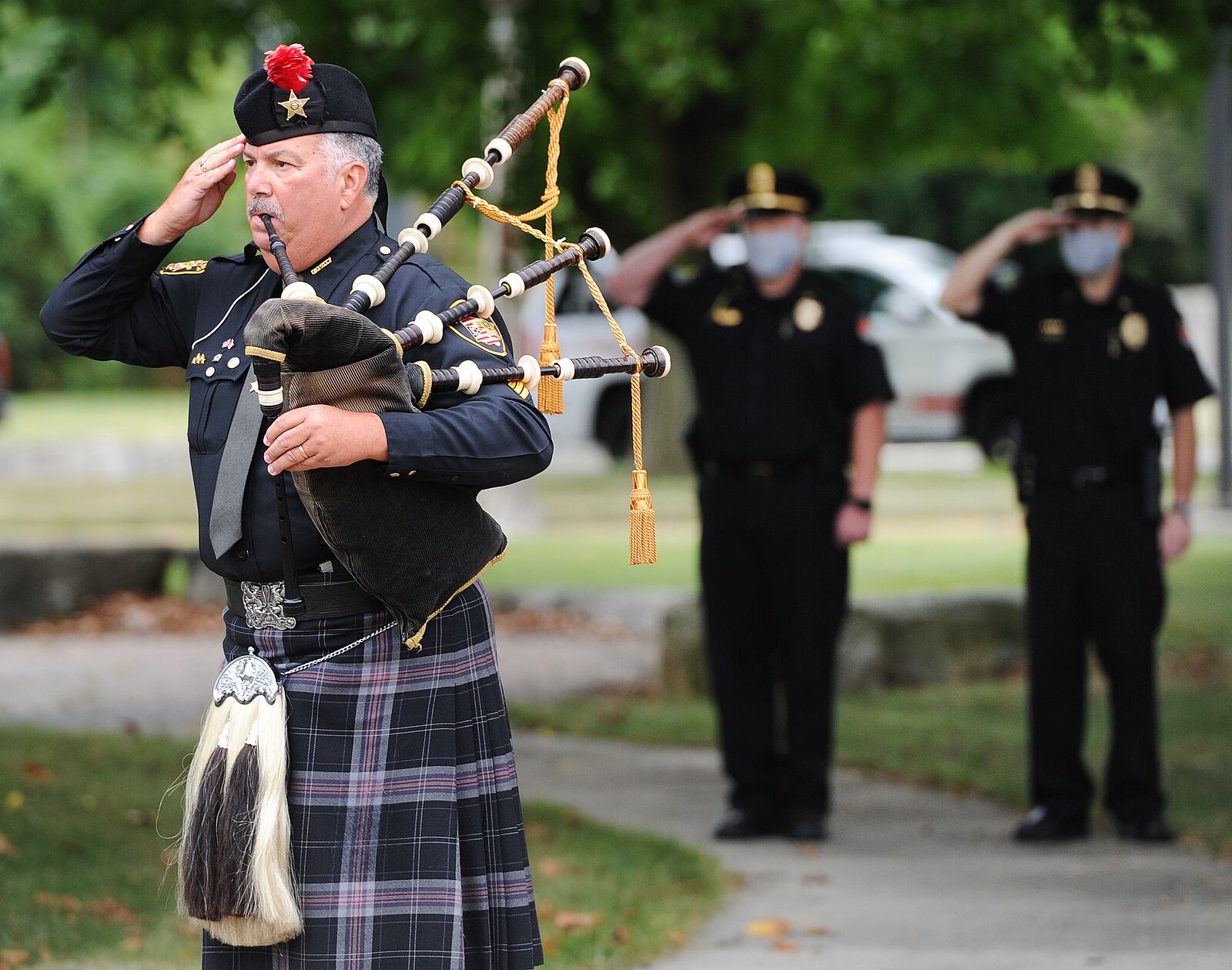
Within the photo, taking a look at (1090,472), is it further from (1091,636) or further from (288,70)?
(288,70)

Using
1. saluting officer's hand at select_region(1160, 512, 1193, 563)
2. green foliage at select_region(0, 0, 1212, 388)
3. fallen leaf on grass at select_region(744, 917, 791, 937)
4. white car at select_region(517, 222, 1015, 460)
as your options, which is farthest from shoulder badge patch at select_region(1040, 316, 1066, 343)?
white car at select_region(517, 222, 1015, 460)

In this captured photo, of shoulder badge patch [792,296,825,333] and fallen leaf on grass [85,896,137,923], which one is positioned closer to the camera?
fallen leaf on grass [85,896,137,923]

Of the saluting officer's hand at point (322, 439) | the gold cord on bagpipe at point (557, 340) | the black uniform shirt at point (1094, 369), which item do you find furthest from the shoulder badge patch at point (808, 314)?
the saluting officer's hand at point (322, 439)

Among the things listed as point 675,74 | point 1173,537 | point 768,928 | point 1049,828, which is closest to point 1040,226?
point 1173,537

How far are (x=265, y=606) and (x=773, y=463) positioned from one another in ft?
11.3

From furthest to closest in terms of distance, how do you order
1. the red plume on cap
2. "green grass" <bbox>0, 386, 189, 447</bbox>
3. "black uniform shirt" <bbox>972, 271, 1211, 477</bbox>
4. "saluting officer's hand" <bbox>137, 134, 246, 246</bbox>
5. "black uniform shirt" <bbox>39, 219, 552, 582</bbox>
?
"green grass" <bbox>0, 386, 189, 447</bbox>
"black uniform shirt" <bbox>972, 271, 1211, 477</bbox>
"saluting officer's hand" <bbox>137, 134, 246, 246</bbox>
the red plume on cap
"black uniform shirt" <bbox>39, 219, 552, 582</bbox>

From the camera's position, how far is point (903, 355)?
779 inches

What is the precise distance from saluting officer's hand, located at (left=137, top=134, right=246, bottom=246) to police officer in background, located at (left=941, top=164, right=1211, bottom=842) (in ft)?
12.0

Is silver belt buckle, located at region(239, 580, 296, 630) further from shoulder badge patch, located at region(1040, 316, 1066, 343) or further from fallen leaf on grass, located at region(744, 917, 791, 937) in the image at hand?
shoulder badge patch, located at region(1040, 316, 1066, 343)

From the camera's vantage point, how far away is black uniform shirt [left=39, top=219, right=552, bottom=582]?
3.03 meters

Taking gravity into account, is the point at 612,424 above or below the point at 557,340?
below

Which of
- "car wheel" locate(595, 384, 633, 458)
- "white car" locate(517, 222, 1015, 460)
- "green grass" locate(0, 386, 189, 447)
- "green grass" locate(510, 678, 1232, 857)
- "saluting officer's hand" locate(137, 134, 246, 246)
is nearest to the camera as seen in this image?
"saluting officer's hand" locate(137, 134, 246, 246)

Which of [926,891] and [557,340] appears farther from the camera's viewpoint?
[926,891]

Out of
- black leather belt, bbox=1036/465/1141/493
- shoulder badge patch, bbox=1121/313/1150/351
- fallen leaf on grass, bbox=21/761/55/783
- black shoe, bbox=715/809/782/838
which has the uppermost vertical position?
shoulder badge patch, bbox=1121/313/1150/351
